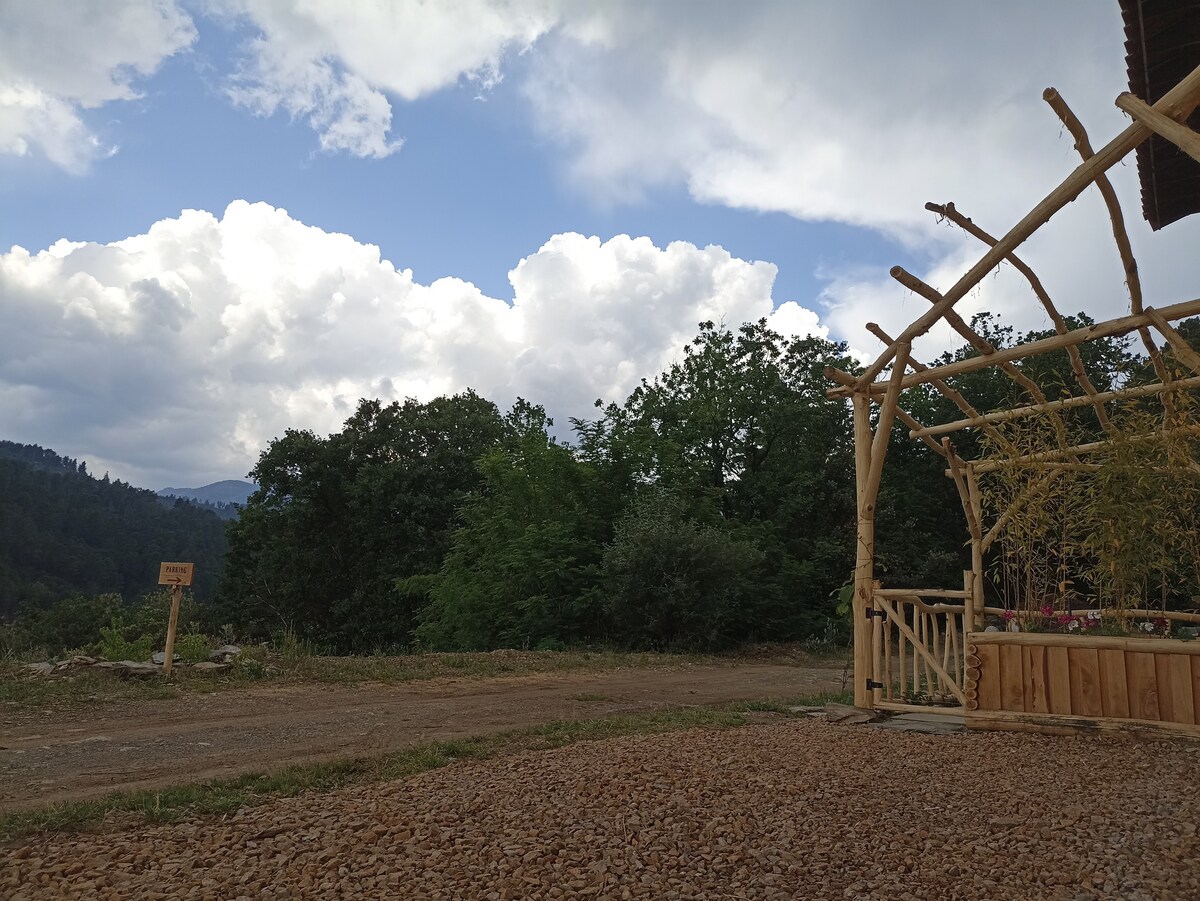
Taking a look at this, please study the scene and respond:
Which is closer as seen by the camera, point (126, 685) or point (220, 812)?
point (220, 812)

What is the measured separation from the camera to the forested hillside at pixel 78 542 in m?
49.2

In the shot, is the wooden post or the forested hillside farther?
the forested hillside

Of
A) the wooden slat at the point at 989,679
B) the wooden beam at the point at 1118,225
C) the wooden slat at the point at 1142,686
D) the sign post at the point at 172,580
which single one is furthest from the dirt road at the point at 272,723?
the wooden beam at the point at 1118,225

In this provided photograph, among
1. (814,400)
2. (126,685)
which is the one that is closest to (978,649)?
(126,685)

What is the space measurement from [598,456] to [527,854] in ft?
51.8

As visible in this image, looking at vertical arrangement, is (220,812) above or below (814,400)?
below

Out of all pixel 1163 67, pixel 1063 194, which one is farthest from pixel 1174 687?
pixel 1163 67

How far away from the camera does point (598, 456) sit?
18938 millimetres

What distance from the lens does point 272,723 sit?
6.85 metres

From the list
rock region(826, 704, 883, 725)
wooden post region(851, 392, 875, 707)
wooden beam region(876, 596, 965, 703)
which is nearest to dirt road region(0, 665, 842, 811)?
rock region(826, 704, 883, 725)

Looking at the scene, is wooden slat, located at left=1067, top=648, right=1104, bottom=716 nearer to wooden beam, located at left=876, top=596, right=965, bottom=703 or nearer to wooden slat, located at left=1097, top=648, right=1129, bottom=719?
wooden slat, located at left=1097, top=648, right=1129, bottom=719

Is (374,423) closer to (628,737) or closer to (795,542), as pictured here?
(795,542)

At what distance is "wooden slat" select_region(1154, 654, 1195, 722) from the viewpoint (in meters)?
5.89

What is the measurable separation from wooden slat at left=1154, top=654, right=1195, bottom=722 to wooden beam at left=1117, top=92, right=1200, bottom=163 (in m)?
3.68
